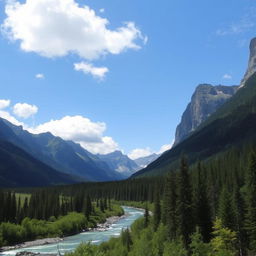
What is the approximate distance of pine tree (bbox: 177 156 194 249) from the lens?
6538cm

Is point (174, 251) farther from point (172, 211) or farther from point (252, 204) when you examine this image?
point (172, 211)

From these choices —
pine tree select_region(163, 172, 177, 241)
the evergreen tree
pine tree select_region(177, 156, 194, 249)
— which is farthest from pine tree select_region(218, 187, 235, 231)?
pine tree select_region(163, 172, 177, 241)

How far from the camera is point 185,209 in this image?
66.3 meters

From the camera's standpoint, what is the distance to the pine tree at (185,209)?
65375mm

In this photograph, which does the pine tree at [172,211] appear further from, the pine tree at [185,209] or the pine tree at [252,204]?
the pine tree at [252,204]

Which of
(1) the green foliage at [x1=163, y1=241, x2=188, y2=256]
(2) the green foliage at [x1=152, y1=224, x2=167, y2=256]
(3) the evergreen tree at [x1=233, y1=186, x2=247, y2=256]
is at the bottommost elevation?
(2) the green foliage at [x1=152, y1=224, x2=167, y2=256]

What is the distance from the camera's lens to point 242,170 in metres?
149

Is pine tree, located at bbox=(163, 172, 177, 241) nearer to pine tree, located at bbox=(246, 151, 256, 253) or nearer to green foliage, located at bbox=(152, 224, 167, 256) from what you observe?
green foliage, located at bbox=(152, 224, 167, 256)

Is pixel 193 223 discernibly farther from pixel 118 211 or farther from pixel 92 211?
pixel 118 211

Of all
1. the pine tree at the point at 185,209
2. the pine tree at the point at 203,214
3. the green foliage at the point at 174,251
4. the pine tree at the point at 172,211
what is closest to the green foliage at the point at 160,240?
the pine tree at the point at 172,211

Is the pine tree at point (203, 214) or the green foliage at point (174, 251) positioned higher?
the pine tree at point (203, 214)

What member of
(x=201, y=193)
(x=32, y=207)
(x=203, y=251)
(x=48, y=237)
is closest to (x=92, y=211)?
(x=32, y=207)

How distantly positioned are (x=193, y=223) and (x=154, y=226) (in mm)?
29309

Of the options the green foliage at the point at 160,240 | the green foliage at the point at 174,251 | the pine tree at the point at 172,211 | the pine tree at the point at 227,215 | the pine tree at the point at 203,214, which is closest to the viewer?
the green foliage at the point at 174,251
